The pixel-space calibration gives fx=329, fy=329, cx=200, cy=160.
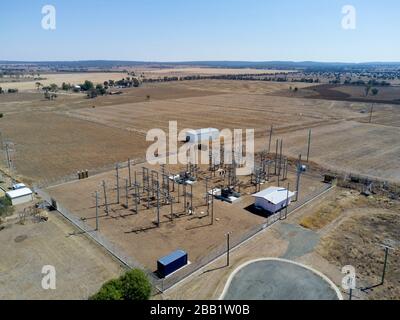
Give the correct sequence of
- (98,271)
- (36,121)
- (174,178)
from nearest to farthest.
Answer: (98,271), (174,178), (36,121)

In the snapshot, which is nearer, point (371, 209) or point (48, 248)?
point (48, 248)

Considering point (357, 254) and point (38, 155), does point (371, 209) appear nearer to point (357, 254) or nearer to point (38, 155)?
point (357, 254)

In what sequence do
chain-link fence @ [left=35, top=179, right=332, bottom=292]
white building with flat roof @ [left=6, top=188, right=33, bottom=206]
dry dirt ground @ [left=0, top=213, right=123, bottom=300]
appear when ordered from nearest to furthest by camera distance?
1. dry dirt ground @ [left=0, top=213, right=123, bottom=300]
2. chain-link fence @ [left=35, top=179, right=332, bottom=292]
3. white building with flat roof @ [left=6, top=188, right=33, bottom=206]

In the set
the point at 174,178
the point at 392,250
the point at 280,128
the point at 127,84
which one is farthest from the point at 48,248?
the point at 127,84

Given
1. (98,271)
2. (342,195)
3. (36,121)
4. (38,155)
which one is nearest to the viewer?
(98,271)

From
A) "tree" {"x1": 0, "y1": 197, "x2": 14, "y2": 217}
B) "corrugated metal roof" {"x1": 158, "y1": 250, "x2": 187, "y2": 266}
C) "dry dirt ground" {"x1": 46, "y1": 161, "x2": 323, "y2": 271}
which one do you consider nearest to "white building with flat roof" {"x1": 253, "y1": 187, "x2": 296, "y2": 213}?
"dry dirt ground" {"x1": 46, "y1": 161, "x2": 323, "y2": 271}

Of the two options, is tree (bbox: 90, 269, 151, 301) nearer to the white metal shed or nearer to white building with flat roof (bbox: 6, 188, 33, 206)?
white building with flat roof (bbox: 6, 188, 33, 206)
